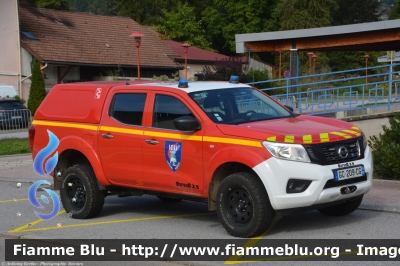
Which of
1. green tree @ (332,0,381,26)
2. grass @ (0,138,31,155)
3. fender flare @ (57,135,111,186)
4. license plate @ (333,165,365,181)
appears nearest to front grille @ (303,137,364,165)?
license plate @ (333,165,365,181)

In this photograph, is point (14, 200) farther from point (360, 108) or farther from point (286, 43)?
point (286, 43)

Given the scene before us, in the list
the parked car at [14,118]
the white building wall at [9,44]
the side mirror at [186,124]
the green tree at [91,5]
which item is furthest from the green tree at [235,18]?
the side mirror at [186,124]

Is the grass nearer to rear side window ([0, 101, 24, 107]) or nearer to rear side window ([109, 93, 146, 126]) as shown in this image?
rear side window ([0, 101, 24, 107])

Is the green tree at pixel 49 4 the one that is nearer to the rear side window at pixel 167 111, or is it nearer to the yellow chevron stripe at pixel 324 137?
the rear side window at pixel 167 111

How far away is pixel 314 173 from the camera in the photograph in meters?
7.93

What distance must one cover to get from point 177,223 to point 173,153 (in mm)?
1155

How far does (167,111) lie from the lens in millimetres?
9219

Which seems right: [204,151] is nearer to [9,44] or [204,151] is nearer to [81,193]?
[81,193]

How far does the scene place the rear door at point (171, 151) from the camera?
28.6ft

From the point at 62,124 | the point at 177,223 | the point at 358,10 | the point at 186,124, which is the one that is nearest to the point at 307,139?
the point at 186,124

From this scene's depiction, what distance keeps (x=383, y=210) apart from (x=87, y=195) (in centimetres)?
423

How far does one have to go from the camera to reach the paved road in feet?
28.0

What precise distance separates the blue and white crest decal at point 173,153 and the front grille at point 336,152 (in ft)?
5.72

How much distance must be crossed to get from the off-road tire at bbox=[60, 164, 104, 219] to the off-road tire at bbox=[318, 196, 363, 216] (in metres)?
3.23
